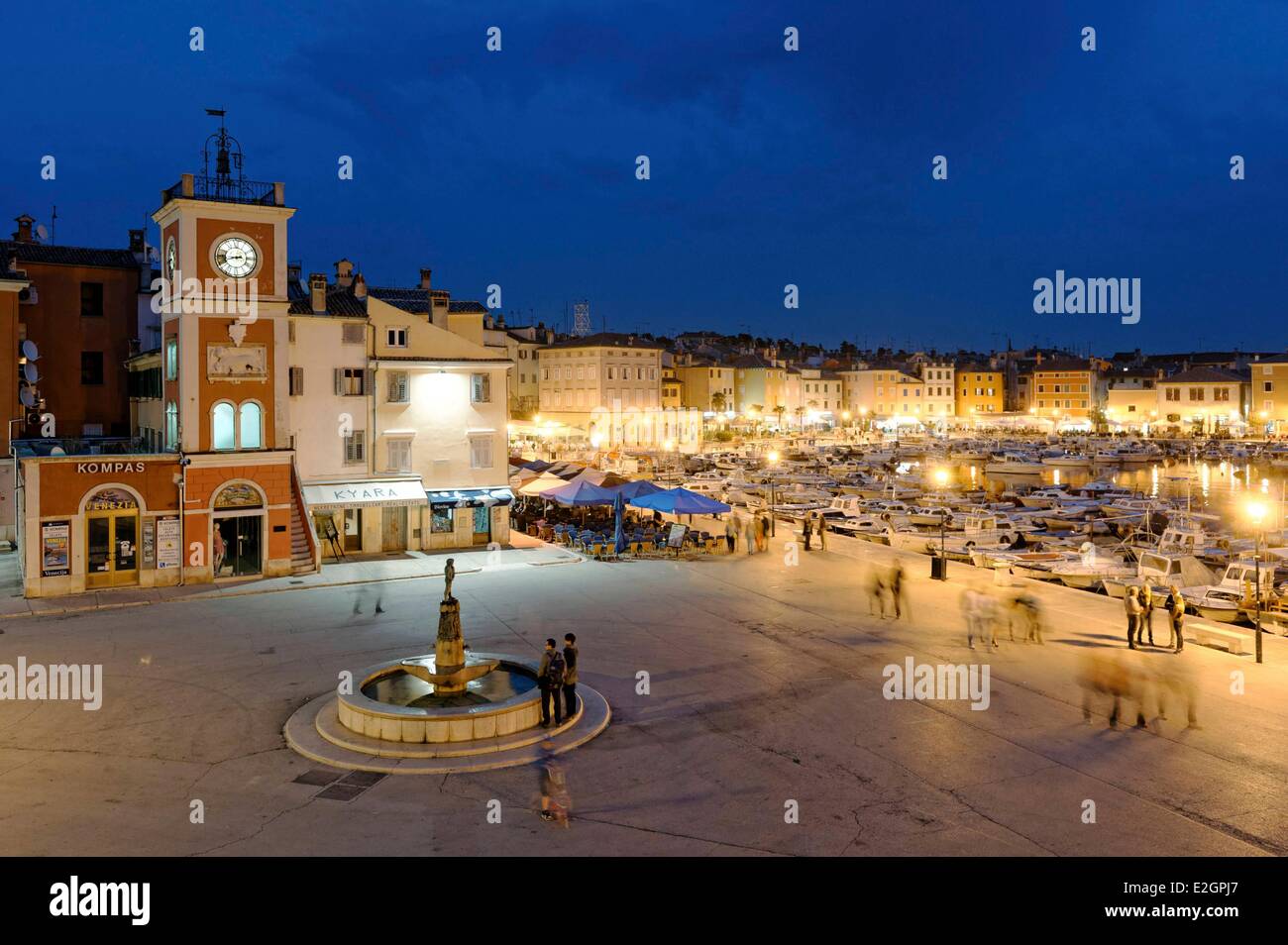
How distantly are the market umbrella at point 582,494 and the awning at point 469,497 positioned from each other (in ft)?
5.74

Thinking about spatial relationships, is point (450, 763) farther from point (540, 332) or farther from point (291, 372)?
point (540, 332)

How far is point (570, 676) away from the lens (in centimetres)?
1563

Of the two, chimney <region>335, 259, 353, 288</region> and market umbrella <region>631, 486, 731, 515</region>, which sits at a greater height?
chimney <region>335, 259, 353, 288</region>

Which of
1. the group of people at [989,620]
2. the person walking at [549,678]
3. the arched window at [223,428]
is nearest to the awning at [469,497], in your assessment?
the arched window at [223,428]

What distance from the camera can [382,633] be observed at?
2223 cm

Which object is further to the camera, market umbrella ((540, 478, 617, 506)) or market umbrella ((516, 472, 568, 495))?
market umbrella ((516, 472, 568, 495))

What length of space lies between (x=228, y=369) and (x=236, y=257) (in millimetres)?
3577

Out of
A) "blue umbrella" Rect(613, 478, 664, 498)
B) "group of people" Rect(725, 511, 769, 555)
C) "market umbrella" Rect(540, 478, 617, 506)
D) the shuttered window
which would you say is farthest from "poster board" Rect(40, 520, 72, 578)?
"group of people" Rect(725, 511, 769, 555)

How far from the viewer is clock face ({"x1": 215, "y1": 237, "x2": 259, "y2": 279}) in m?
29.3

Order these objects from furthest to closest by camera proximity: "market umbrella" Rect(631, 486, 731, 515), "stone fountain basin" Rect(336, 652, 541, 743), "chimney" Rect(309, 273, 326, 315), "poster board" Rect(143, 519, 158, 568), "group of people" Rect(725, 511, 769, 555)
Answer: "group of people" Rect(725, 511, 769, 555) < "market umbrella" Rect(631, 486, 731, 515) < "chimney" Rect(309, 273, 326, 315) < "poster board" Rect(143, 519, 158, 568) < "stone fountain basin" Rect(336, 652, 541, 743)

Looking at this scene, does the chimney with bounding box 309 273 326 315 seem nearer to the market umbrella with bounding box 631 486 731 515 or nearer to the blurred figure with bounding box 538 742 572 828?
the market umbrella with bounding box 631 486 731 515

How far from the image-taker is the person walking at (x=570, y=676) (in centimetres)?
1563

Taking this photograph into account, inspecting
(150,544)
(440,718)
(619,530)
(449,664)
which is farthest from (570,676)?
(619,530)

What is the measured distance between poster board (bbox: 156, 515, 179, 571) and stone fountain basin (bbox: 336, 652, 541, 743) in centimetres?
1521
